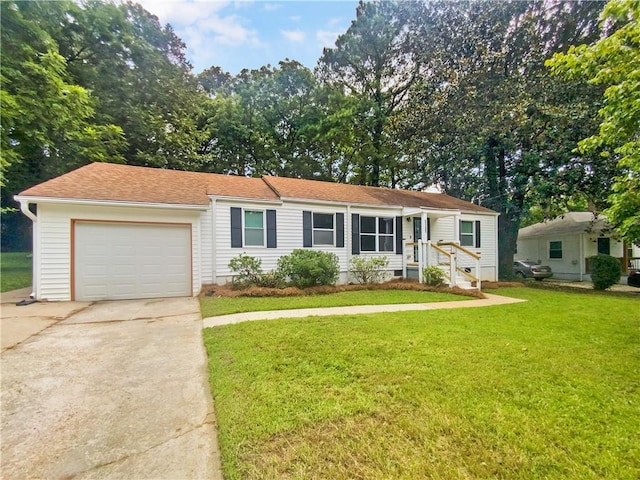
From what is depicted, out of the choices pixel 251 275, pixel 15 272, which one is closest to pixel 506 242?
pixel 251 275

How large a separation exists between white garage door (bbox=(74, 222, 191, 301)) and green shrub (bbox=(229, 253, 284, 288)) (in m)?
1.44

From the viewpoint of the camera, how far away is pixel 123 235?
871 cm

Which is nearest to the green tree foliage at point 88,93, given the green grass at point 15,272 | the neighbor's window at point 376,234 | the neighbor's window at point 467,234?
the green grass at point 15,272

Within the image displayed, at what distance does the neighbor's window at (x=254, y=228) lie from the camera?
10320 millimetres

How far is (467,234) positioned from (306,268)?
28.9 ft

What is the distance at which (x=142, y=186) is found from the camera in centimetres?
962


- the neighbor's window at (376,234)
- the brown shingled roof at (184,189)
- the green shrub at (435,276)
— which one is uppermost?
the brown shingled roof at (184,189)

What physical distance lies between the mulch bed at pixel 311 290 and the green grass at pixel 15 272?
714cm

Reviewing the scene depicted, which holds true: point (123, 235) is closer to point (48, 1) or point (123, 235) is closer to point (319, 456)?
Answer: point (319, 456)

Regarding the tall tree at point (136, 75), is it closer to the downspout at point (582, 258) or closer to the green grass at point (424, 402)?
the green grass at point (424, 402)

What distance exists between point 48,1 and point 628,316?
826 inches

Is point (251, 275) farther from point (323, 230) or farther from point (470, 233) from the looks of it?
point (470, 233)

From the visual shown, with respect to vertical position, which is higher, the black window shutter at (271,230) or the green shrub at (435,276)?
the black window shutter at (271,230)

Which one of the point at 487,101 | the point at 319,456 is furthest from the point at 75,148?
the point at 487,101
